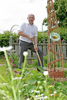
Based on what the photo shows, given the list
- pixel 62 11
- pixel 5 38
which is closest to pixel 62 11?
pixel 62 11

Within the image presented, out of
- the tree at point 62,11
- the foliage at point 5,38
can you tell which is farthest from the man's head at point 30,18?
the tree at point 62,11

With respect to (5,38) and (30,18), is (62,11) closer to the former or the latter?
(5,38)

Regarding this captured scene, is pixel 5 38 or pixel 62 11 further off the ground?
pixel 62 11

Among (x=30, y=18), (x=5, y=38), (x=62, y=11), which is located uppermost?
(x=62, y=11)

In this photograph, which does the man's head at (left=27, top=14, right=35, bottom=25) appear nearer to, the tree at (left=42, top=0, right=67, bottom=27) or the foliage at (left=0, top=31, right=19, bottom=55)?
the foliage at (left=0, top=31, right=19, bottom=55)

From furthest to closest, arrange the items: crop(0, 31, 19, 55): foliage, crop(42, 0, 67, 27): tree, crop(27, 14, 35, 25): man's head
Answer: crop(42, 0, 67, 27): tree < crop(0, 31, 19, 55): foliage < crop(27, 14, 35, 25): man's head

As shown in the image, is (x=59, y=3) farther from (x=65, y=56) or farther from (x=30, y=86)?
(x=30, y=86)

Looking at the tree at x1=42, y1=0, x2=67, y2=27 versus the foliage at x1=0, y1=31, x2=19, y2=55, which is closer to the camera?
the foliage at x1=0, y1=31, x2=19, y2=55

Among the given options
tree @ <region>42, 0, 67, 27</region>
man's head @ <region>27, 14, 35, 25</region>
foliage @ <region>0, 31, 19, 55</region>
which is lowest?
foliage @ <region>0, 31, 19, 55</region>

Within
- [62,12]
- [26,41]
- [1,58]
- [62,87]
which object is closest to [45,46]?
[1,58]

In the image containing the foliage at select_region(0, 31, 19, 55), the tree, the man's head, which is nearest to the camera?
the man's head

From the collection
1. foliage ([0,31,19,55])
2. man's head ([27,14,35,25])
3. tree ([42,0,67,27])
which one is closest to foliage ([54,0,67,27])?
tree ([42,0,67,27])

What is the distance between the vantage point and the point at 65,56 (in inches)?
304

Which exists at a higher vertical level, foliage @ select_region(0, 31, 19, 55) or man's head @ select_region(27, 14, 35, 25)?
man's head @ select_region(27, 14, 35, 25)
